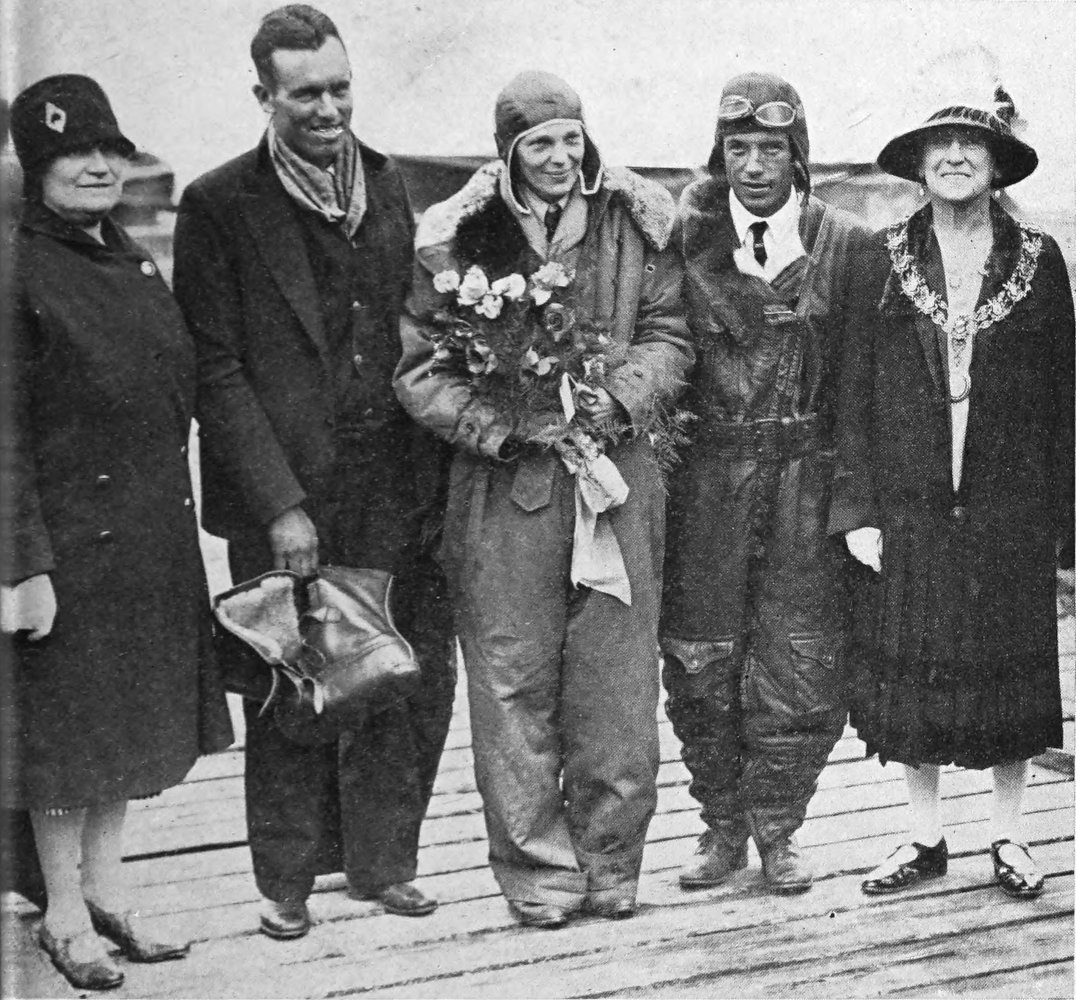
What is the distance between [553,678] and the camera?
13.1 ft

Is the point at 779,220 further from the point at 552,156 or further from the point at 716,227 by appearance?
the point at 552,156

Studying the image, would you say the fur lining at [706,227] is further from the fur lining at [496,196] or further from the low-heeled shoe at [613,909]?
the low-heeled shoe at [613,909]

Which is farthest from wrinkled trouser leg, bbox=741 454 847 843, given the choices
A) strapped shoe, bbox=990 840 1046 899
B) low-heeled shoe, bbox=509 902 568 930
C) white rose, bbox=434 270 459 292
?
white rose, bbox=434 270 459 292

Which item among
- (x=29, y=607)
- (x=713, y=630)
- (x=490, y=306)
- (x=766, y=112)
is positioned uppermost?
(x=766, y=112)

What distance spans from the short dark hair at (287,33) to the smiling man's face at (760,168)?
3.72 feet

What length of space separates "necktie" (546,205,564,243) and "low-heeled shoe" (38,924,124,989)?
2166 mm

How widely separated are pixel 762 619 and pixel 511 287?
1211 mm

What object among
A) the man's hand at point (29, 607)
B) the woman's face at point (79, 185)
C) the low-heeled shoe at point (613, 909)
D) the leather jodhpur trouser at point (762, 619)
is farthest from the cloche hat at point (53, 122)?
the low-heeled shoe at point (613, 909)

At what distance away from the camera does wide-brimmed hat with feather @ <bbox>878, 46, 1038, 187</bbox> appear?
4.00 m

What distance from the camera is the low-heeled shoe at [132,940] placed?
372 cm

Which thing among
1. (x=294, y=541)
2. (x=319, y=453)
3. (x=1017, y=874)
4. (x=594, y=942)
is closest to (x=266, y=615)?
(x=294, y=541)

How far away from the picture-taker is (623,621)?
395cm

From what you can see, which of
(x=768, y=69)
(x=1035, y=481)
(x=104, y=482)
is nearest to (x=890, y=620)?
(x=1035, y=481)

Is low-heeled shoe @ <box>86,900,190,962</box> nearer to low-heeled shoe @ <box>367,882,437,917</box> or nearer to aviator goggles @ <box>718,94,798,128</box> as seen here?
low-heeled shoe @ <box>367,882,437,917</box>
